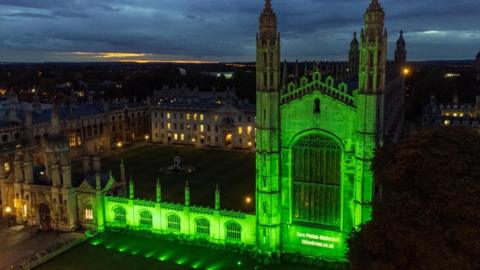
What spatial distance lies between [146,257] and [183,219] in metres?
4.84

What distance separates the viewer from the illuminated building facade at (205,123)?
91.6 meters

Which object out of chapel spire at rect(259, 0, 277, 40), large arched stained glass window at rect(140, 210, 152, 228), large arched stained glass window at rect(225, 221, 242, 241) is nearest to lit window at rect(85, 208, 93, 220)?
large arched stained glass window at rect(140, 210, 152, 228)

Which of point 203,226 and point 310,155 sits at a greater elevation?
point 310,155

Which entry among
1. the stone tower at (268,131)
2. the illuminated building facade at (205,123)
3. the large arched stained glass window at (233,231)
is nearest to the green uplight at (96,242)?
the large arched stained glass window at (233,231)

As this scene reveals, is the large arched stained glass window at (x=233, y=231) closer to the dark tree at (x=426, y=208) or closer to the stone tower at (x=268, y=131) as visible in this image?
the stone tower at (x=268, y=131)

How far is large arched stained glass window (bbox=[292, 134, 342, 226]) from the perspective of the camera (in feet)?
118

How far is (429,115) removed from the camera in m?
88.7

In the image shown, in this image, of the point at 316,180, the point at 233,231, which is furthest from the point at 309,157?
the point at 233,231

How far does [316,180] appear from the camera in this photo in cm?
3669

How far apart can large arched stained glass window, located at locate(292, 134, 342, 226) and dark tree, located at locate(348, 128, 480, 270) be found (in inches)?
261

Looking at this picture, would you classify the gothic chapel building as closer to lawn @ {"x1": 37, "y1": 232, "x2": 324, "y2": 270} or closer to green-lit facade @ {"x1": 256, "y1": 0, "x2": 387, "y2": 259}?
green-lit facade @ {"x1": 256, "y1": 0, "x2": 387, "y2": 259}

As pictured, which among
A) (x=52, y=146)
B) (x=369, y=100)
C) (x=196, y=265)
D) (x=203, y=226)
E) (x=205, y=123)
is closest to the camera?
(x=369, y=100)

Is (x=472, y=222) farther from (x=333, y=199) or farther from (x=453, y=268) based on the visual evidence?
(x=333, y=199)

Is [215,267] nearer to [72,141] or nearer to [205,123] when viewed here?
[72,141]
